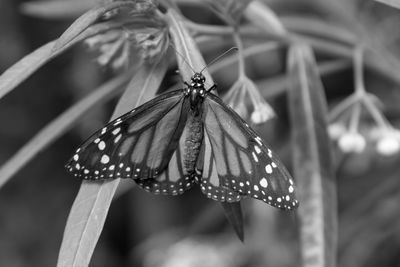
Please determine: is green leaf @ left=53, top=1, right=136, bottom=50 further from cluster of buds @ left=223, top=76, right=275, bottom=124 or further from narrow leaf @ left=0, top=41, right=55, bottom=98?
cluster of buds @ left=223, top=76, right=275, bottom=124

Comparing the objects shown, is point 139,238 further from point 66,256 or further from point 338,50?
point 66,256

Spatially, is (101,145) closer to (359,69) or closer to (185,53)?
(185,53)

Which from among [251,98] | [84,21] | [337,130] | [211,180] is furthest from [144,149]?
[337,130]

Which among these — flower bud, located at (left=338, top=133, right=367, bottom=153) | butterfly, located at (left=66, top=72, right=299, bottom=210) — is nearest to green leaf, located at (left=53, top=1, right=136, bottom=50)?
butterfly, located at (left=66, top=72, right=299, bottom=210)

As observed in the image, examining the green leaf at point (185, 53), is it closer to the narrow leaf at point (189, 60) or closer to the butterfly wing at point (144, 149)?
the narrow leaf at point (189, 60)

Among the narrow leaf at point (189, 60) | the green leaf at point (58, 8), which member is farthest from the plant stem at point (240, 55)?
the green leaf at point (58, 8)

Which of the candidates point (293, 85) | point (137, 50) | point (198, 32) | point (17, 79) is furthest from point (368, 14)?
point (17, 79)
